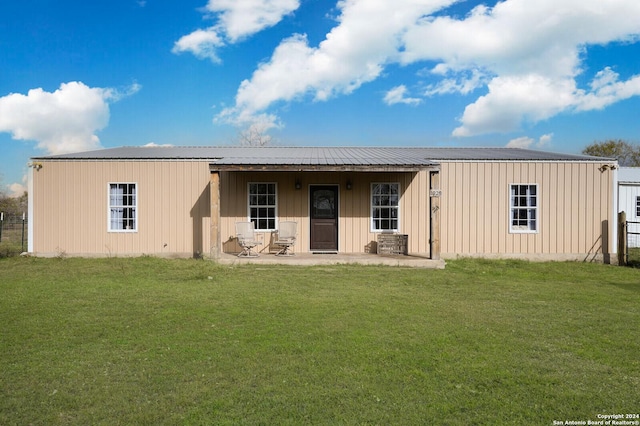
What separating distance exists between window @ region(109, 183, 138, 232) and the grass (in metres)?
4.07

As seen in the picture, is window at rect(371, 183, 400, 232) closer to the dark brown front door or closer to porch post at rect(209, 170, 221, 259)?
the dark brown front door

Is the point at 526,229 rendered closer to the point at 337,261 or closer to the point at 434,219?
the point at 434,219

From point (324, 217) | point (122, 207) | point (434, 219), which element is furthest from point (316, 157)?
point (122, 207)

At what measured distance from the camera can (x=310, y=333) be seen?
473 centimetres

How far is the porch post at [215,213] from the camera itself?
1038 cm

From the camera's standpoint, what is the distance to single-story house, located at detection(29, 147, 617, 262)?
1151 centimetres

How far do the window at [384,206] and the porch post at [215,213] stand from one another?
14.7 feet

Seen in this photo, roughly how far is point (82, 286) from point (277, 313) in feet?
14.0

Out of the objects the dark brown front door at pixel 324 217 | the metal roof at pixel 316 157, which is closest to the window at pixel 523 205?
the metal roof at pixel 316 157

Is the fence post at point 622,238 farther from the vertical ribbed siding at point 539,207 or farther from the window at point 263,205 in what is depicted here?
the window at point 263,205

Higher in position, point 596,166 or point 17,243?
point 596,166

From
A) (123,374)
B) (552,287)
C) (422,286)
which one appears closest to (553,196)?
(552,287)

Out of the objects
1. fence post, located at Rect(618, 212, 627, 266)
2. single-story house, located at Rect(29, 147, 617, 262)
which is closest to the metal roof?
single-story house, located at Rect(29, 147, 617, 262)

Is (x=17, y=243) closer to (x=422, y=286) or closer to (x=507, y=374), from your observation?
(x=422, y=286)
